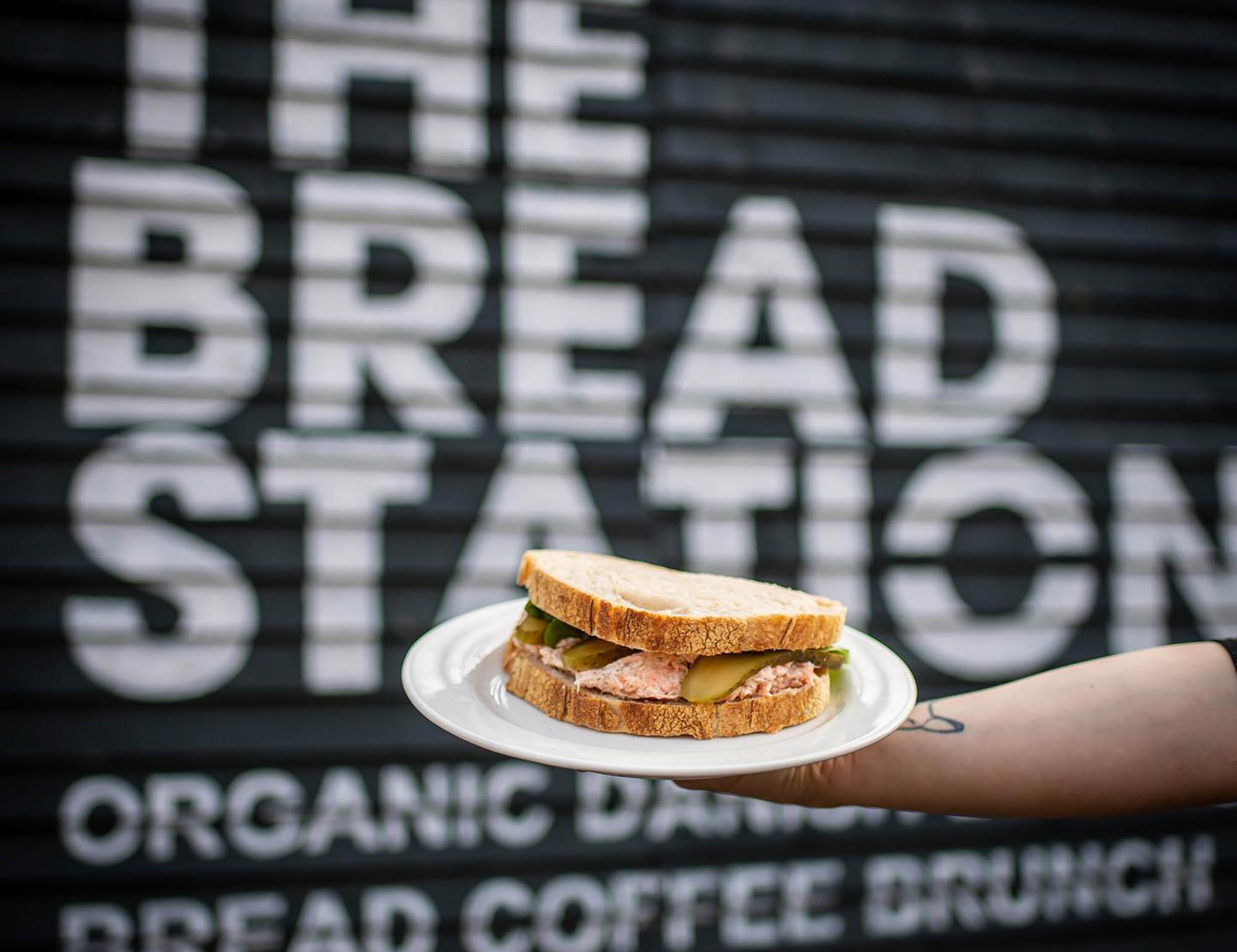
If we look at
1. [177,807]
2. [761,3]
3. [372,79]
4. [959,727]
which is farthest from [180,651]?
[761,3]

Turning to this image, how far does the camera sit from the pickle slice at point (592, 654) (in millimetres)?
1158

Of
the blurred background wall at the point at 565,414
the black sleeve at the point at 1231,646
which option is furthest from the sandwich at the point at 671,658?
the blurred background wall at the point at 565,414

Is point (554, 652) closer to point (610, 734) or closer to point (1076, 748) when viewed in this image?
point (610, 734)

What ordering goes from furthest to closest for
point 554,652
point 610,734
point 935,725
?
point 935,725
point 554,652
point 610,734

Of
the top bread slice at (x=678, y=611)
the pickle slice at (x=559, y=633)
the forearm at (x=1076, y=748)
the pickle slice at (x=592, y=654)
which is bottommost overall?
the forearm at (x=1076, y=748)

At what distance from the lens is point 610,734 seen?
109 cm

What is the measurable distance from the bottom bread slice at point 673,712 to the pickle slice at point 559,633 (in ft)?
0.22

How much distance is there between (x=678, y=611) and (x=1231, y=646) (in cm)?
89

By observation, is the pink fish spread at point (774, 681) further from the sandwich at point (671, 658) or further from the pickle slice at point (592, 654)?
the pickle slice at point (592, 654)

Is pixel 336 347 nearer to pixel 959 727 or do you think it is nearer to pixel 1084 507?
pixel 959 727

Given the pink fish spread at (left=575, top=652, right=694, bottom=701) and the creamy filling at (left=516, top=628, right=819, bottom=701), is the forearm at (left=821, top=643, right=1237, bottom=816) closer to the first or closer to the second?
the creamy filling at (left=516, top=628, right=819, bottom=701)

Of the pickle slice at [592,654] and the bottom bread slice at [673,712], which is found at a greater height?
the pickle slice at [592,654]

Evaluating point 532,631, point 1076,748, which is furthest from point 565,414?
point 1076,748

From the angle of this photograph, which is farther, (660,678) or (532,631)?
(532,631)
